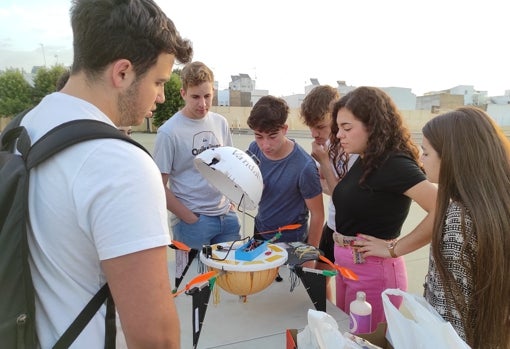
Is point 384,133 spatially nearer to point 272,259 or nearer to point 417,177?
point 417,177

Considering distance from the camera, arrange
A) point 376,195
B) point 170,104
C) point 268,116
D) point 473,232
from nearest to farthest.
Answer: point 473,232 → point 376,195 → point 268,116 → point 170,104

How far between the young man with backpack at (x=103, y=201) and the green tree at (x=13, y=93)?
1092 inches

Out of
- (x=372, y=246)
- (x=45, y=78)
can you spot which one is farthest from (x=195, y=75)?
(x=45, y=78)

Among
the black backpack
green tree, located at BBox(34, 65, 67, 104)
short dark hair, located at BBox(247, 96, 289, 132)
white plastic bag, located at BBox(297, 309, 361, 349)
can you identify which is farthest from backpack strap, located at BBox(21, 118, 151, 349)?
green tree, located at BBox(34, 65, 67, 104)

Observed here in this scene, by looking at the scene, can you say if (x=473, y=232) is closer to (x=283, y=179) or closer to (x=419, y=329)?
(x=419, y=329)

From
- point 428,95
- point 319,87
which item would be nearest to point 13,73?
point 319,87

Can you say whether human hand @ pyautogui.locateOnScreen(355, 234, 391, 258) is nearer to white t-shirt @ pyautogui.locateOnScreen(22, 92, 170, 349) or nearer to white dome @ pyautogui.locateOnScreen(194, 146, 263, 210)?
white dome @ pyautogui.locateOnScreen(194, 146, 263, 210)

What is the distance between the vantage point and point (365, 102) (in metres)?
1.56

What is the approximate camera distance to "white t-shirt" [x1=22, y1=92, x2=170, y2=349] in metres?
0.63

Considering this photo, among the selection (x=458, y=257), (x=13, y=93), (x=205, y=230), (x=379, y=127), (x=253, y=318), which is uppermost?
(x=13, y=93)

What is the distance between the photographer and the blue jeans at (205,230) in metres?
2.21

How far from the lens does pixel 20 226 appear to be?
630 millimetres

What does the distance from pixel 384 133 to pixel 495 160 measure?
0.47 m

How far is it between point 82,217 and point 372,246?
4.03 feet
